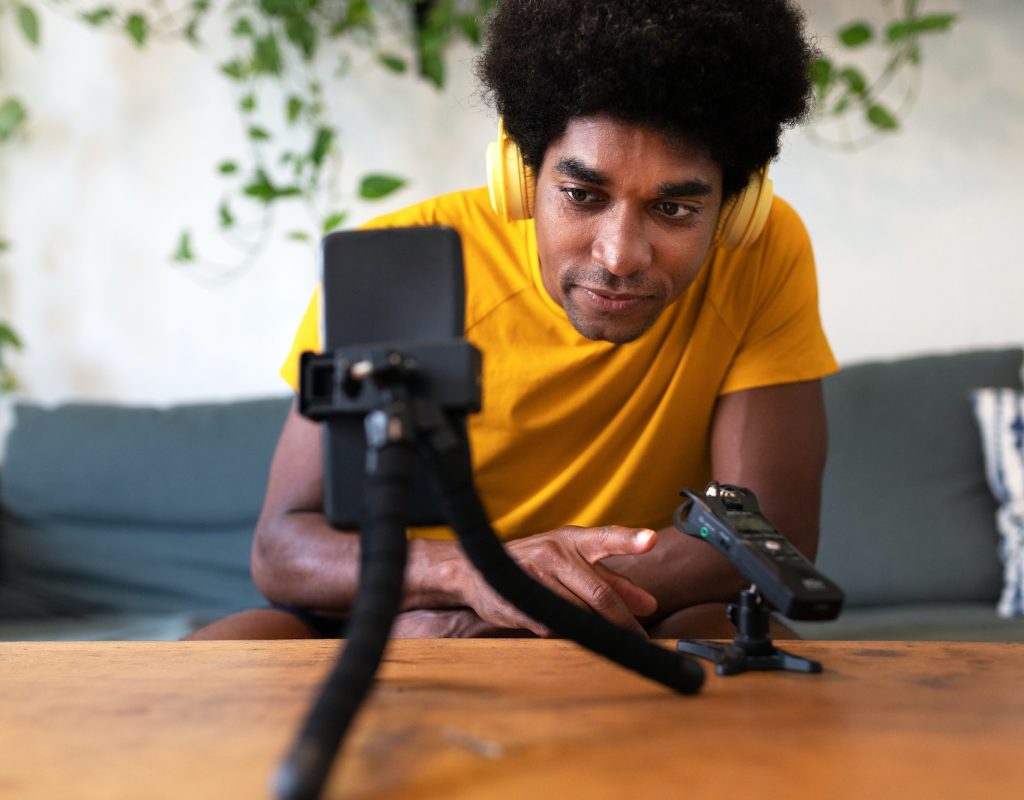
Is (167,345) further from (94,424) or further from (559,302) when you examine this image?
(559,302)

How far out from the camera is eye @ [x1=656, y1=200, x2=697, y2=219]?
3.70 feet

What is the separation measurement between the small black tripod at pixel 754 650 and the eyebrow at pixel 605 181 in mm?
478

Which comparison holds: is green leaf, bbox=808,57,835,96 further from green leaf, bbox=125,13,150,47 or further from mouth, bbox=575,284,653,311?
green leaf, bbox=125,13,150,47

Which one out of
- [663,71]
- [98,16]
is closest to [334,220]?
[98,16]

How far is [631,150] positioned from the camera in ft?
3.57

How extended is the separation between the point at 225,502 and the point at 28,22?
1046 millimetres

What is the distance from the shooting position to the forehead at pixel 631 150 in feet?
3.57

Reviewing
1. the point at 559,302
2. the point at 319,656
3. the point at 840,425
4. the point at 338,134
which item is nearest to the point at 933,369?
the point at 840,425

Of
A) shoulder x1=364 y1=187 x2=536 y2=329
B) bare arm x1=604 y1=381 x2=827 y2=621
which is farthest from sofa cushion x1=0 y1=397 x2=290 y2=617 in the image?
bare arm x1=604 y1=381 x2=827 y2=621

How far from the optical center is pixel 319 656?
2.66 feet

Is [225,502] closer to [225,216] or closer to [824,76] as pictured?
[225,216]

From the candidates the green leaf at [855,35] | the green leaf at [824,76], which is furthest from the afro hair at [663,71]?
the green leaf at [855,35]

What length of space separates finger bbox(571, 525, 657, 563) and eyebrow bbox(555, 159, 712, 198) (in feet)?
1.13

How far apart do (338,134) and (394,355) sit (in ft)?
6.23
